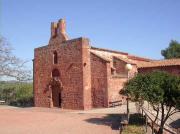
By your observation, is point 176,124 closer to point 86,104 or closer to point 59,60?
point 86,104

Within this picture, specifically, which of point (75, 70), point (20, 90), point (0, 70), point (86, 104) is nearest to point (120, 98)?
point (86, 104)

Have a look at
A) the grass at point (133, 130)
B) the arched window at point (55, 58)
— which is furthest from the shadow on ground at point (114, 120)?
the arched window at point (55, 58)

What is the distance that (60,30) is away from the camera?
116 feet

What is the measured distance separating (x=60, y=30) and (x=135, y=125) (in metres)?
19.8

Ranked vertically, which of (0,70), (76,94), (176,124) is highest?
(0,70)

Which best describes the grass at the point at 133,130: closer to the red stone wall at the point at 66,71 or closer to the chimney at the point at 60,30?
the red stone wall at the point at 66,71

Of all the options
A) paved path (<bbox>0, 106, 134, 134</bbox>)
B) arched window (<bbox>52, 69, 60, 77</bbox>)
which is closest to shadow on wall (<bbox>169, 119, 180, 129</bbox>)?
paved path (<bbox>0, 106, 134, 134</bbox>)

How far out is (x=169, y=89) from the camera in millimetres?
17719

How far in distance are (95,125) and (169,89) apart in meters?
5.73

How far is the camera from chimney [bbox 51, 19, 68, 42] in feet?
115

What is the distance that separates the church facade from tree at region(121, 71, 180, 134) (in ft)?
32.2

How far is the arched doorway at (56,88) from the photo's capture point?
1377 inches

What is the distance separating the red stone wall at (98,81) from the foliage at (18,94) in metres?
15.3

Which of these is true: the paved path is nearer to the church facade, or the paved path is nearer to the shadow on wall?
the shadow on wall
